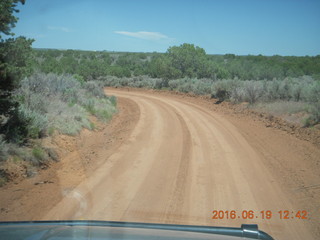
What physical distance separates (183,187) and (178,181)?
0.37m

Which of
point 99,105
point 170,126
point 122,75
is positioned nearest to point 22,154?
point 170,126

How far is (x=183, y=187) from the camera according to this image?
268 inches

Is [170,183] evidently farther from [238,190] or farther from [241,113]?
[241,113]

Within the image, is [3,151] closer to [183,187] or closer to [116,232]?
[183,187]

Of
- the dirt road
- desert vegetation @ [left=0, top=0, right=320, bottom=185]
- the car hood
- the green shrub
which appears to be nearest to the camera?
the car hood

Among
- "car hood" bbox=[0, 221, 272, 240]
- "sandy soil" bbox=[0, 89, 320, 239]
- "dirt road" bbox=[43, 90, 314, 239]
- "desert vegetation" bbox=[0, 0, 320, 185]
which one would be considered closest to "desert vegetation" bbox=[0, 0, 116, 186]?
"desert vegetation" bbox=[0, 0, 320, 185]

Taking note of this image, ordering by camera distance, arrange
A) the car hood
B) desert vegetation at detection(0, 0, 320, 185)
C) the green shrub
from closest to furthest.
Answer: the car hood → the green shrub → desert vegetation at detection(0, 0, 320, 185)

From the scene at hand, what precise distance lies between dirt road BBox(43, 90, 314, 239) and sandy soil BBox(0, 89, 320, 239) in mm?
18

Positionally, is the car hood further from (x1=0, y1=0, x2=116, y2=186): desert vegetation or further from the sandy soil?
(x1=0, y1=0, x2=116, y2=186): desert vegetation

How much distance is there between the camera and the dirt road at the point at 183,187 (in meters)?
5.39

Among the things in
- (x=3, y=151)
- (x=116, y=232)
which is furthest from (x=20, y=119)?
(x=116, y=232)

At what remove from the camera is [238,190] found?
6.58 m

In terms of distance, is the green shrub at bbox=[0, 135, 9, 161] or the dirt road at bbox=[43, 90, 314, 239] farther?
the green shrub at bbox=[0, 135, 9, 161]

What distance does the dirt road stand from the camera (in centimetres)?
539
